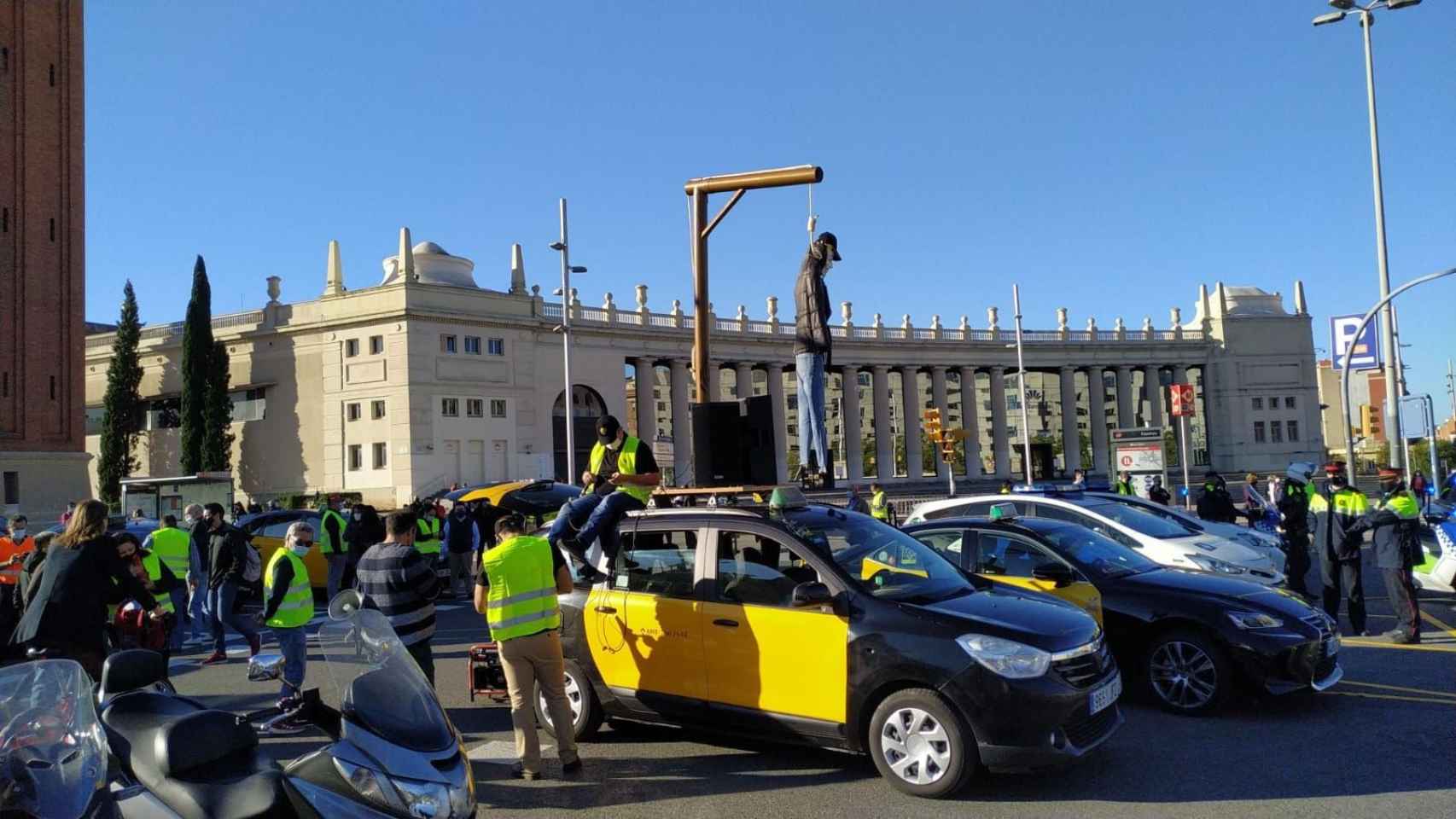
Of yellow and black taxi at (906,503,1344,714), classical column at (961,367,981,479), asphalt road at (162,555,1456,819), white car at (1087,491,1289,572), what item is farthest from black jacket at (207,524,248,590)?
classical column at (961,367,981,479)

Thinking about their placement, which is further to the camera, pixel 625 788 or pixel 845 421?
pixel 845 421

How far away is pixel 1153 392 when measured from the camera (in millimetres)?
81938

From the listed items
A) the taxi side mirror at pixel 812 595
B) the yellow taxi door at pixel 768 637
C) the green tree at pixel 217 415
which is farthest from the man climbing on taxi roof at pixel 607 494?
the green tree at pixel 217 415

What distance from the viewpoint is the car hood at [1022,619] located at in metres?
5.95

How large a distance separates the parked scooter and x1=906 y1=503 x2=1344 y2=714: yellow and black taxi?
5.76 meters

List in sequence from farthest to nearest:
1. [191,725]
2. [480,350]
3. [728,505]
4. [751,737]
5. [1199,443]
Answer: [1199,443] < [480,350] < [728,505] < [751,737] < [191,725]

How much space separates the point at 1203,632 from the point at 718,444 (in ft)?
14.2

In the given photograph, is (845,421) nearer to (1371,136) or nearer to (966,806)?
(1371,136)

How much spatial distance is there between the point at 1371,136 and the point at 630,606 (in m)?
25.7

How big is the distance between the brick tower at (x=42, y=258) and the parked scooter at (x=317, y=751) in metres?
43.5

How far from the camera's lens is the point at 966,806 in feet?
19.0

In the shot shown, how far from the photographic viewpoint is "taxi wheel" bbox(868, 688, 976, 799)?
19.1 feet

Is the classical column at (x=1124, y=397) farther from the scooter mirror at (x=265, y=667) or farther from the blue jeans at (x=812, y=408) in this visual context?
the scooter mirror at (x=265, y=667)

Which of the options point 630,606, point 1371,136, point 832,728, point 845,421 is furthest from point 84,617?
point 845,421
